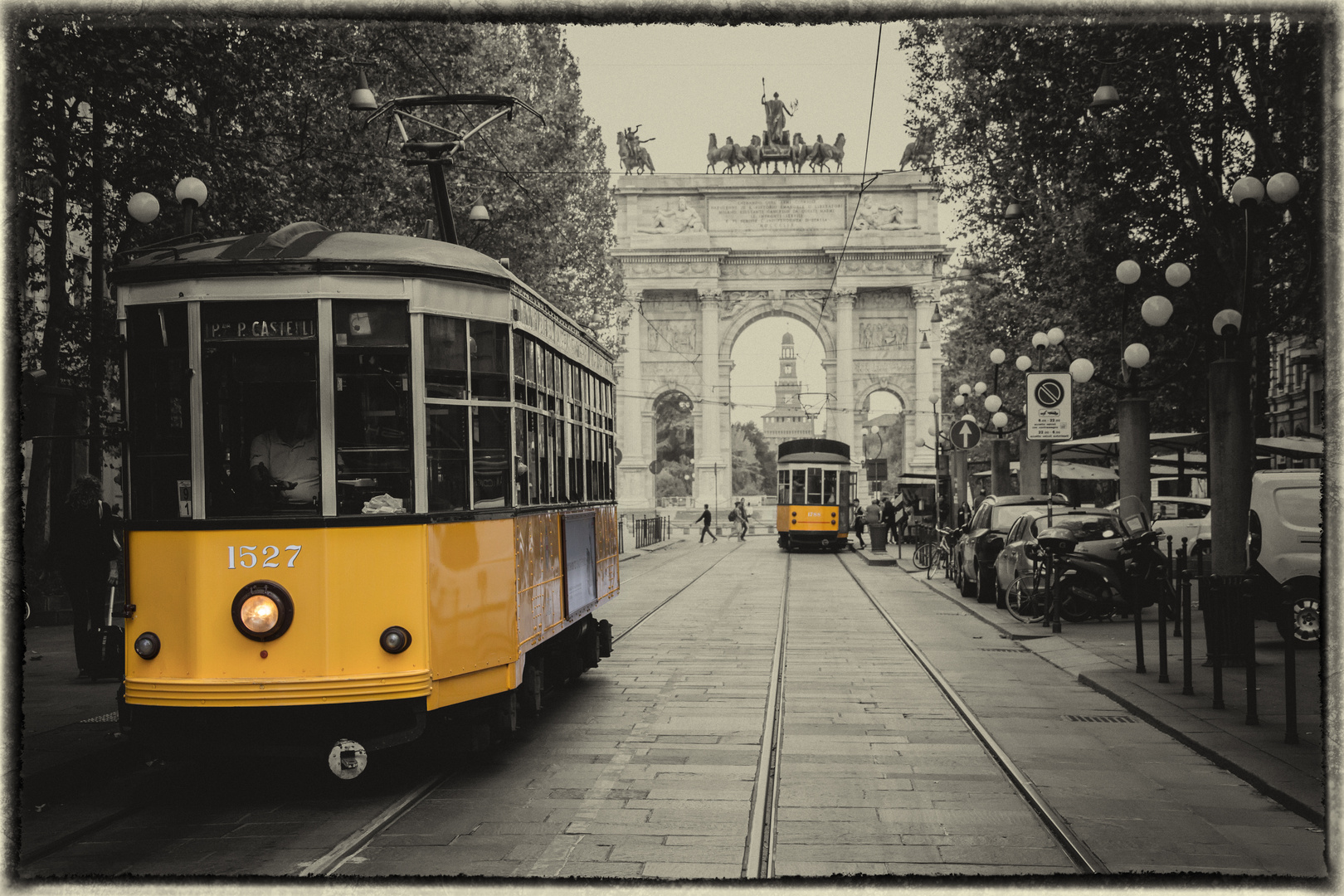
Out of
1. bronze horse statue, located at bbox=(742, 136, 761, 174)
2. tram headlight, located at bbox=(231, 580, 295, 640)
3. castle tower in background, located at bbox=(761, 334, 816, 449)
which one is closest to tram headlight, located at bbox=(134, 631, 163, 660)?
tram headlight, located at bbox=(231, 580, 295, 640)

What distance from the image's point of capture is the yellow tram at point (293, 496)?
6.44 metres

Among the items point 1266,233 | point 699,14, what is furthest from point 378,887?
point 1266,233

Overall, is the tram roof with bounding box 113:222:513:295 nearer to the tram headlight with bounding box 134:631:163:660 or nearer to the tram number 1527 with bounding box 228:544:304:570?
the tram number 1527 with bounding box 228:544:304:570

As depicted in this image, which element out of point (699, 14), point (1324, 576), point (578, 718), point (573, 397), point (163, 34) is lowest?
point (578, 718)

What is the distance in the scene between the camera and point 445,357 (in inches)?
272

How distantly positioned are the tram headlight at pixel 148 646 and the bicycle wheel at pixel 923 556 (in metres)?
22.8

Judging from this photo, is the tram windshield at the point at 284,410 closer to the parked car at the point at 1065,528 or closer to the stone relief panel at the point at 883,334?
the parked car at the point at 1065,528

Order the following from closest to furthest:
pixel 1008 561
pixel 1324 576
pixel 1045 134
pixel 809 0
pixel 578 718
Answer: pixel 809 0, pixel 1324 576, pixel 578 718, pixel 1045 134, pixel 1008 561

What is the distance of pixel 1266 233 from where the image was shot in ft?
54.9

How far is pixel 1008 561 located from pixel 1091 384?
10801 mm

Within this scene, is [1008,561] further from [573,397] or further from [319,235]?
[319,235]

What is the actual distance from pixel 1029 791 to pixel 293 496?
4.12 metres

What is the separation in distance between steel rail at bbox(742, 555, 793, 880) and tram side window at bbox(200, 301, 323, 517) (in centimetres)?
267

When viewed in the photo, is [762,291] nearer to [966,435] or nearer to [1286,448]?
[966,435]
